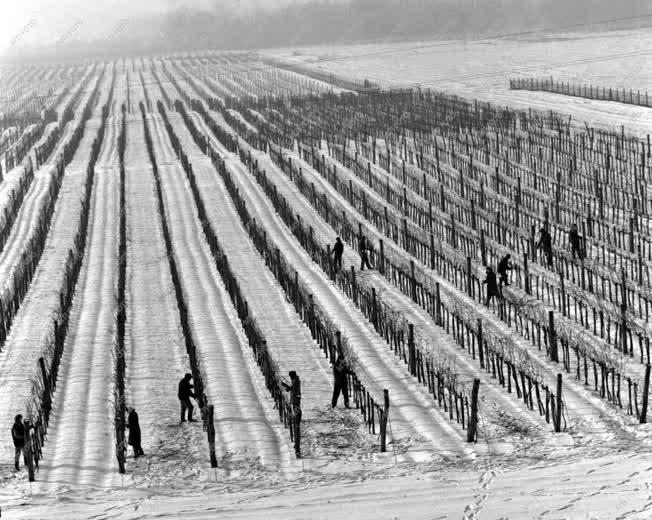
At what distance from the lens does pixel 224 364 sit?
867 inches

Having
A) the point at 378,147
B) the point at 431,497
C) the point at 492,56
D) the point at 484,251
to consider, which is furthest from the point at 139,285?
the point at 492,56

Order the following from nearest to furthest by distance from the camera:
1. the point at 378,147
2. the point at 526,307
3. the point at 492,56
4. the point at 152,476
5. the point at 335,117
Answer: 1. the point at 152,476
2. the point at 526,307
3. the point at 378,147
4. the point at 335,117
5. the point at 492,56

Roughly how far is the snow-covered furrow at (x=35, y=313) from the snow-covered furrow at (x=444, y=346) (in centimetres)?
735

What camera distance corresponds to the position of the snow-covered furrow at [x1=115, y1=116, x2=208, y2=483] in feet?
56.2

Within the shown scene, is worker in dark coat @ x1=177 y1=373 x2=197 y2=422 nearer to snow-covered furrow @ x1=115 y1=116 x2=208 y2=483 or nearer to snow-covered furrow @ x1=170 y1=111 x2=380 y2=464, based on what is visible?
snow-covered furrow @ x1=115 y1=116 x2=208 y2=483

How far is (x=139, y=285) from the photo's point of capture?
2944cm

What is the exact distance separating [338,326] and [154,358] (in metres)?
4.10

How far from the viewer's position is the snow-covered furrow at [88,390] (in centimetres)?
1688

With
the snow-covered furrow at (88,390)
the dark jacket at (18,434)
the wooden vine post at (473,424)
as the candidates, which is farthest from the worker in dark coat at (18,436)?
the wooden vine post at (473,424)

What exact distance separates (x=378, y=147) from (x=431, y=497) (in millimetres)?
36826

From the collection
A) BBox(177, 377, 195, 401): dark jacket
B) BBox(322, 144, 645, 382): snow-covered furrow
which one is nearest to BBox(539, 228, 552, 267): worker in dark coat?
BBox(322, 144, 645, 382): snow-covered furrow

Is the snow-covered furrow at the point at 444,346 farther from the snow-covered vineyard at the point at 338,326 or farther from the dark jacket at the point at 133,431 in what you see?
the dark jacket at the point at 133,431

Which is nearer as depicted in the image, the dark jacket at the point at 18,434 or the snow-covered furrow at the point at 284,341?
the dark jacket at the point at 18,434

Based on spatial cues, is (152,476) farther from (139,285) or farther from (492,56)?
(492,56)
